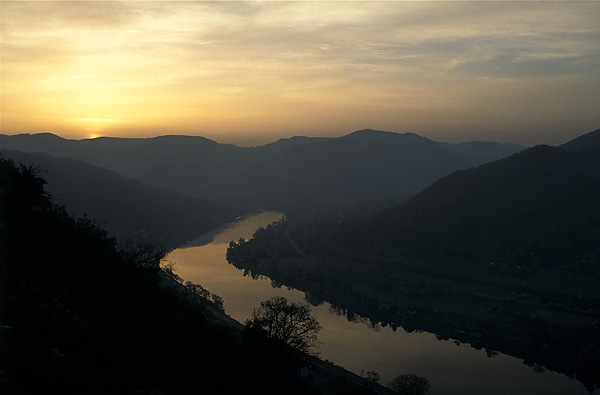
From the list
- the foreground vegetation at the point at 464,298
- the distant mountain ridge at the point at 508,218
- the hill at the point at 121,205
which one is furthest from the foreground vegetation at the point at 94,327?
the hill at the point at 121,205

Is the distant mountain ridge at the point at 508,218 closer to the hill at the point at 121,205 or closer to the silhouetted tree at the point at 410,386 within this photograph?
the hill at the point at 121,205

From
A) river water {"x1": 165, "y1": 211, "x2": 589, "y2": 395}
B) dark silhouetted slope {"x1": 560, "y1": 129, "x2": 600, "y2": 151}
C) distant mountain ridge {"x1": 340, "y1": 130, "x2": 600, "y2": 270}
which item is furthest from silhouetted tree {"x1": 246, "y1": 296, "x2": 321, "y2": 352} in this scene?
dark silhouetted slope {"x1": 560, "y1": 129, "x2": 600, "y2": 151}

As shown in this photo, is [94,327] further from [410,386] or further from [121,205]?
[121,205]

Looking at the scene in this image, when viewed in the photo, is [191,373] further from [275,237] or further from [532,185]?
[532,185]

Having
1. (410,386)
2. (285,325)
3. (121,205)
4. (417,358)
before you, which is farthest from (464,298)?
(121,205)

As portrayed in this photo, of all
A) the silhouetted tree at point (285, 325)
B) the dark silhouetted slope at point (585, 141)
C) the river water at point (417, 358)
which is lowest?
the river water at point (417, 358)

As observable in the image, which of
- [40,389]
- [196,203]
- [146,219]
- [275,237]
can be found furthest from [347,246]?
[40,389]

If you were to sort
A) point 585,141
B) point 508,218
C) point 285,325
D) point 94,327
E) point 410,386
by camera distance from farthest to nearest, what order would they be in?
point 585,141, point 508,218, point 410,386, point 285,325, point 94,327
